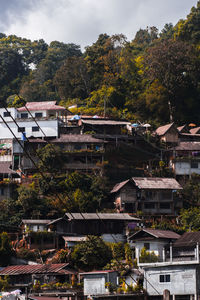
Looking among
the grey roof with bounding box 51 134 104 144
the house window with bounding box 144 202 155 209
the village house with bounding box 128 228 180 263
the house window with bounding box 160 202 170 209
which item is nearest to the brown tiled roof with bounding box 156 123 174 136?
the grey roof with bounding box 51 134 104 144

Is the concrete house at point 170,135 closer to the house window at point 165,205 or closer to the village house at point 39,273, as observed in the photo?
the house window at point 165,205

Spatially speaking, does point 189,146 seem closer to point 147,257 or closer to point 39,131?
point 39,131

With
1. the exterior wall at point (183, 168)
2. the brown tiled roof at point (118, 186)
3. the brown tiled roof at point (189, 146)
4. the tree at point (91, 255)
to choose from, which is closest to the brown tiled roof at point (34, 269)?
the tree at point (91, 255)

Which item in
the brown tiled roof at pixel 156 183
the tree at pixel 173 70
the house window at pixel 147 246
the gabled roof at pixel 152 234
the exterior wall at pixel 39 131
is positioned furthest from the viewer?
the tree at pixel 173 70

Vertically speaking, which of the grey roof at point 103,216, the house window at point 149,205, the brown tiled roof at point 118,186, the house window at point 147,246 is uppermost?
the brown tiled roof at point 118,186

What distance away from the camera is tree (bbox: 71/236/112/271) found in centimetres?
5194

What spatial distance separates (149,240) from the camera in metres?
51.9

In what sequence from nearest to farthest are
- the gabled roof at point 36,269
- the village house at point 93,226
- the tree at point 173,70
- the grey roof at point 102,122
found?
the gabled roof at point 36,269 < the village house at point 93,226 < the grey roof at point 102,122 < the tree at point 173,70

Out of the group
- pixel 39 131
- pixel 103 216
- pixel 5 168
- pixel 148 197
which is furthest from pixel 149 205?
pixel 39 131

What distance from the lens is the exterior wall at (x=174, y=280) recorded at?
45.0 metres

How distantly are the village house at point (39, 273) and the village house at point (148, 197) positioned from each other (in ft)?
54.1

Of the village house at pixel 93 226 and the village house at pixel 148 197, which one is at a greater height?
the village house at pixel 148 197

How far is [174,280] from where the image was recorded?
45688 mm

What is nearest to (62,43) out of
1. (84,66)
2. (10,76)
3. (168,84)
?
(10,76)
